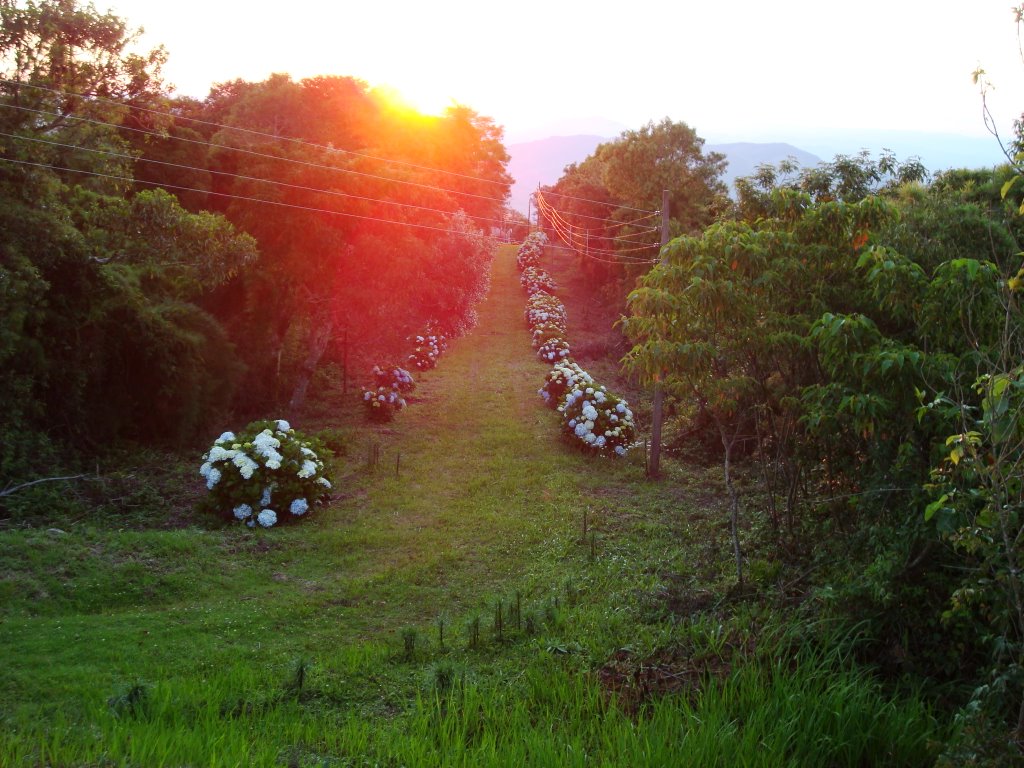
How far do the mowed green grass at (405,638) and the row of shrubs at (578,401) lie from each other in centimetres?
139

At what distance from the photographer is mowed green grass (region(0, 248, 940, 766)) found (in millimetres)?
4590

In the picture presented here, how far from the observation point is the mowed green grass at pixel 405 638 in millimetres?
4590

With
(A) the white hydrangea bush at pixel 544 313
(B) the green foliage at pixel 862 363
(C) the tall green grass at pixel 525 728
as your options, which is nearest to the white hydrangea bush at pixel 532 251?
(A) the white hydrangea bush at pixel 544 313

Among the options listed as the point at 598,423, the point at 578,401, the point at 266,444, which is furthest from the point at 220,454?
the point at 578,401

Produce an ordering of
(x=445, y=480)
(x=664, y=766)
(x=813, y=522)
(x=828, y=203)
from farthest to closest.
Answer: (x=445, y=480) → (x=813, y=522) → (x=828, y=203) → (x=664, y=766)

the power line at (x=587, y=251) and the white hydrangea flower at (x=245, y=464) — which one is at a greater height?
the power line at (x=587, y=251)

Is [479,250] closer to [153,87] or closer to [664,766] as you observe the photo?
[153,87]

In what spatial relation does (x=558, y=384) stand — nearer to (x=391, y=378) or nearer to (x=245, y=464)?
(x=391, y=378)

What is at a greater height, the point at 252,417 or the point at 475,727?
the point at 475,727

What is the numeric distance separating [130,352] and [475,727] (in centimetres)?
1145

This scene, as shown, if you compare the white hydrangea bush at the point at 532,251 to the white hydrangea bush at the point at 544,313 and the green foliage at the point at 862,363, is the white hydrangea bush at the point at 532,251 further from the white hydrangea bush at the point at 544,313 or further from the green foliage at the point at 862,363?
the green foliage at the point at 862,363

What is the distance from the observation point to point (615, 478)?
1404 centimetres

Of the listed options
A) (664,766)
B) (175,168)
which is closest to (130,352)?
A: (175,168)

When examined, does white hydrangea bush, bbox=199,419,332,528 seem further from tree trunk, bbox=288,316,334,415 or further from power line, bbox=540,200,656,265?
power line, bbox=540,200,656,265
